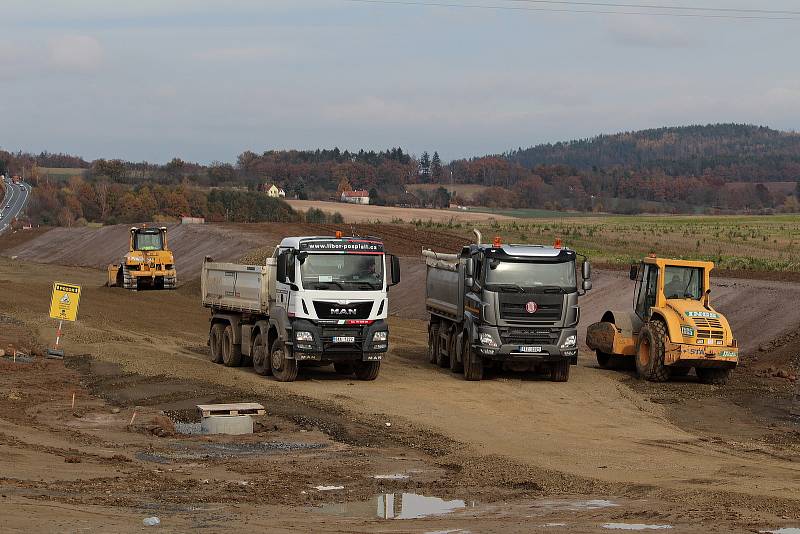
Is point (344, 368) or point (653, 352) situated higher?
point (653, 352)

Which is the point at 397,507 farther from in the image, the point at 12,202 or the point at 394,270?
the point at 12,202

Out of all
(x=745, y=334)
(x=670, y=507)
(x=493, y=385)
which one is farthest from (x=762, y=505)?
(x=745, y=334)

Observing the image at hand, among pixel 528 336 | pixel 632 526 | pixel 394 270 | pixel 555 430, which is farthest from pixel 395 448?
pixel 528 336

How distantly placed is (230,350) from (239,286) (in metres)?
1.71

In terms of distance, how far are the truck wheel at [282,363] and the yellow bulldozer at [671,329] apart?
774 cm

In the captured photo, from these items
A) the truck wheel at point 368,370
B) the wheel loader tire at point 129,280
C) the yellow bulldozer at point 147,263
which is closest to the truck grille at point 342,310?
the truck wheel at point 368,370

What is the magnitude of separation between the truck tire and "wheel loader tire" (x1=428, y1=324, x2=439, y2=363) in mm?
2823

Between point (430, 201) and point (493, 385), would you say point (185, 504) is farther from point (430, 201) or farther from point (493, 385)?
point (430, 201)

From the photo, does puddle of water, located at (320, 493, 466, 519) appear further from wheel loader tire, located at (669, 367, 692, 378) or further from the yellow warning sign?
the yellow warning sign

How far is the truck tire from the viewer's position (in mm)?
25406

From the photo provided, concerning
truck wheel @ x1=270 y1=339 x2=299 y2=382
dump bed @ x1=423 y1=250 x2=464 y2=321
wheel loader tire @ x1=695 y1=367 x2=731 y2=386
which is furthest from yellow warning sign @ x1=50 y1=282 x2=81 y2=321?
wheel loader tire @ x1=695 y1=367 x2=731 y2=386

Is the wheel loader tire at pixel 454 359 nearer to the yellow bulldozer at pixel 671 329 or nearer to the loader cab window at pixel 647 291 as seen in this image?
the yellow bulldozer at pixel 671 329

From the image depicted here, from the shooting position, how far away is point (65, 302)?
27.8m

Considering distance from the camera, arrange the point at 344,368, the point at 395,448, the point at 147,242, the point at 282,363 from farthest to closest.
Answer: the point at 147,242 → the point at 344,368 → the point at 282,363 → the point at 395,448
